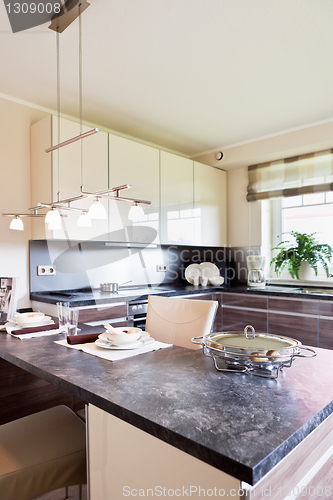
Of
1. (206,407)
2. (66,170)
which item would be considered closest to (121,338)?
(206,407)

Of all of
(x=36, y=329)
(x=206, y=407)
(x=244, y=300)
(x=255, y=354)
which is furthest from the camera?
(x=244, y=300)

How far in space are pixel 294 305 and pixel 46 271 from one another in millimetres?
2195

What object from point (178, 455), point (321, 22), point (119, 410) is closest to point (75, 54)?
point (321, 22)

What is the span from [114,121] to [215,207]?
5.19 ft

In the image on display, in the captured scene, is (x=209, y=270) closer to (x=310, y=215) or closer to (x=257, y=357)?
(x=310, y=215)

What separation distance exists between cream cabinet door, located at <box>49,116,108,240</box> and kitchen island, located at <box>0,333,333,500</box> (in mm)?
1570

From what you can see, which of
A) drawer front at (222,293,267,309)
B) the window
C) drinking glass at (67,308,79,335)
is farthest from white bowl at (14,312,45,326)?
the window

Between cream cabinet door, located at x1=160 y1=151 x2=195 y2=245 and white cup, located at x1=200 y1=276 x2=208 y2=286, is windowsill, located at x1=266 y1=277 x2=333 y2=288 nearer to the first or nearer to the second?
white cup, located at x1=200 y1=276 x2=208 y2=286

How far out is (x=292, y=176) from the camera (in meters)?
3.80

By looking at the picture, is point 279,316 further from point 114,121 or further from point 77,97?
point 77,97

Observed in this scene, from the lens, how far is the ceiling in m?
1.84

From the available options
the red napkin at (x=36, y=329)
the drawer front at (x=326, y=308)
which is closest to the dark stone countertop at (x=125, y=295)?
the drawer front at (x=326, y=308)

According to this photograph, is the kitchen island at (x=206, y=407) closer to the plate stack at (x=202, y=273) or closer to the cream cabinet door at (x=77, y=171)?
the cream cabinet door at (x=77, y=171)

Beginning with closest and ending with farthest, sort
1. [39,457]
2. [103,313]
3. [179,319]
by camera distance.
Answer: [39,457] → [179,319] → [103,313]
